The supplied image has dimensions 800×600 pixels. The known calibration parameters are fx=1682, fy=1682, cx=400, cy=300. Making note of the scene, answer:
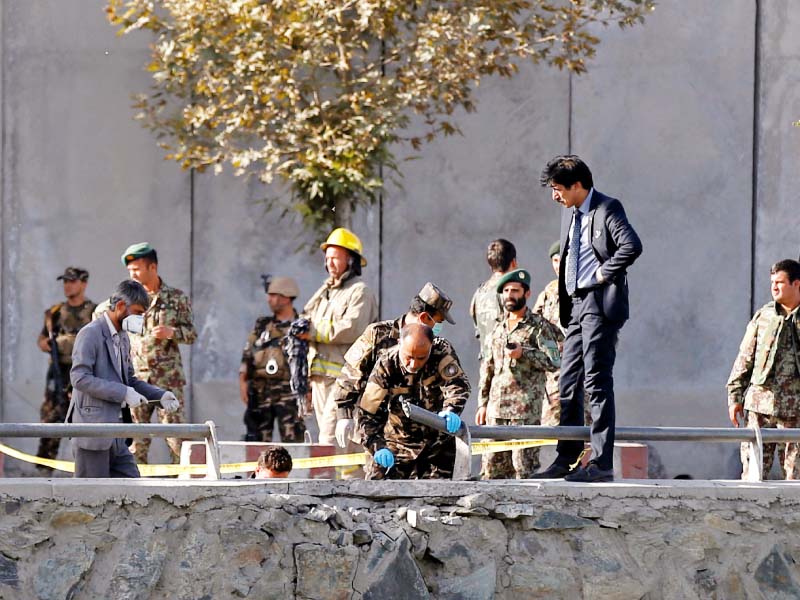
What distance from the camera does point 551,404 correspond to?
10.6 metres

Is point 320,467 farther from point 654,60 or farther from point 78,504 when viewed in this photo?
point 654,60

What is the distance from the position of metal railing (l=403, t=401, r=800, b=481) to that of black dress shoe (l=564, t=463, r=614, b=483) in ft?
0.46

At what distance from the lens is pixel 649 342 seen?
14367 mm

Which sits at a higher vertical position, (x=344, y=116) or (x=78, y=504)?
(x=344, y=116)

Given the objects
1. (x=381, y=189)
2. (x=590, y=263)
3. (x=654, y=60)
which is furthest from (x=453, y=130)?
(x=590, y=263)

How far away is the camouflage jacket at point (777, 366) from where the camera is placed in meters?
9.74

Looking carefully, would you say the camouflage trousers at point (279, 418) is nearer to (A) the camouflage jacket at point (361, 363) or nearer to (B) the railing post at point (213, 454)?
(A) the camouflage jacket at point (361, 363)

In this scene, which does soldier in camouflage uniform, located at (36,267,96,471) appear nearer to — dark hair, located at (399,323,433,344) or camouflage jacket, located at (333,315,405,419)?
camouflage jacket, located at (333,315,405,419)

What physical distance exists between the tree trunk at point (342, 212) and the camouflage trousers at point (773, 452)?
14.0ft

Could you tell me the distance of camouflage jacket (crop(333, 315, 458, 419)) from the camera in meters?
8.27

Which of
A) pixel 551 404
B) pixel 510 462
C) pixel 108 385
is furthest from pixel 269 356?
pixel 108 385

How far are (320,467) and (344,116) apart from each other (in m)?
4.11

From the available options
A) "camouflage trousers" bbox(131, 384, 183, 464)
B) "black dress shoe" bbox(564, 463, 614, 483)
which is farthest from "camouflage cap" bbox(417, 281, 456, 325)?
"camouflage trousers" bbox(131, 384, 183, 464)

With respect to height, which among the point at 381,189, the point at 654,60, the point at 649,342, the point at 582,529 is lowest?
the point at 582,529
